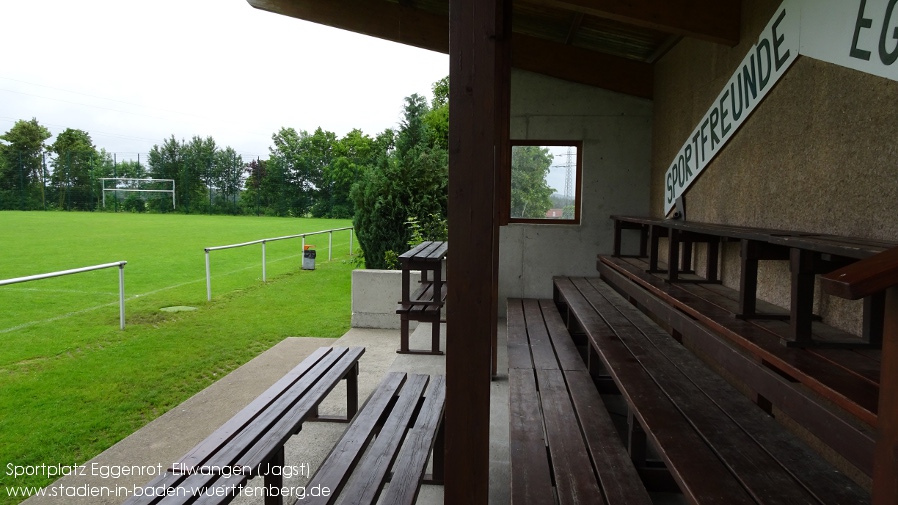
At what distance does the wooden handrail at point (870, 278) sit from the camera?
0.93 m

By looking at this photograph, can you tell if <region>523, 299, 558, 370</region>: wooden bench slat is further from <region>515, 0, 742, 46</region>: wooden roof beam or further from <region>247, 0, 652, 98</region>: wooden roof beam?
<region>247, 0, 652, 98</region>: wooden roof beam

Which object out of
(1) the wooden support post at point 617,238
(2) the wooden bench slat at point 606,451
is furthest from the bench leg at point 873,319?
(1) the wooden support post at point 617,238

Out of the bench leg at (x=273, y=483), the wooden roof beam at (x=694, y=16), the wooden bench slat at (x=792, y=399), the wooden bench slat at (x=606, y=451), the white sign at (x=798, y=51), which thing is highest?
the wooden roof beam at (x=694, y=16)

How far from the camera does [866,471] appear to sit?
1604 millimetres

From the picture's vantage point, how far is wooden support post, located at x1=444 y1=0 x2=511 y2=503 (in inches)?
63.9

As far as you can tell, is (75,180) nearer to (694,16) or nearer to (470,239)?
(694,16)

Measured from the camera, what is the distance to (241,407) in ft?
14.5

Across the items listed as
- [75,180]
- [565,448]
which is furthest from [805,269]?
[75,180]

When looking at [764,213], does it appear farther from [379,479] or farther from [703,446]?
[379,479]

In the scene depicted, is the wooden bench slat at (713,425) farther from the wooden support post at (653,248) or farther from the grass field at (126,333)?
the grass field at (126,333)

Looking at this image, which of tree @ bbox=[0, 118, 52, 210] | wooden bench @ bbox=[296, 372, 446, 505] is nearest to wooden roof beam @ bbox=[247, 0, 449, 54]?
wooden bench @ bbox=[296, 372, 446, 505]

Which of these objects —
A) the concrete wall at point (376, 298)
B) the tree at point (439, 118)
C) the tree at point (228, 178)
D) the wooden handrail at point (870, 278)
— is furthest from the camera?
the tree at point (228, 178)

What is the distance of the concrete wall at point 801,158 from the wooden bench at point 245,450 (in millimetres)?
2426

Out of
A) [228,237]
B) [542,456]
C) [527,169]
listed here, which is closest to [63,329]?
[527,169]
